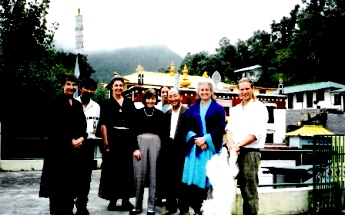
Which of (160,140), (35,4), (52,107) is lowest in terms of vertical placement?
(160,140)

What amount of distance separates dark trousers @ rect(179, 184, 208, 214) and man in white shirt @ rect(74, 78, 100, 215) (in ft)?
4.07

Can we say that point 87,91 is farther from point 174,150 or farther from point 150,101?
point 174,150

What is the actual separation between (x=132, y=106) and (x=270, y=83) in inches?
1869

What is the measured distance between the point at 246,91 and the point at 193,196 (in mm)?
Result: 1500

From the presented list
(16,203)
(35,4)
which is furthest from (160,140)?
(35,4)

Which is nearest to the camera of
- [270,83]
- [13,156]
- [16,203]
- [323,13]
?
[16,203]

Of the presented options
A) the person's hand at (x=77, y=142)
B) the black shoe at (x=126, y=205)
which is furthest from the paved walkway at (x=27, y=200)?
the person's hand at (x=77, y=142)

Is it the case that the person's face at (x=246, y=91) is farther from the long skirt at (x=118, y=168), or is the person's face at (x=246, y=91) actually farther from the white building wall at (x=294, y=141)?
the white building wall at (x=294, y=141)

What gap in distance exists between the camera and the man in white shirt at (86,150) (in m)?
4.54

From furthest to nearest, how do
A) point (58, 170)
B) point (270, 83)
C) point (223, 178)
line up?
point (270, 83), point (58, 170), point (223, 178)

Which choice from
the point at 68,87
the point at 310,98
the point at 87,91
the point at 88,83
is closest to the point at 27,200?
the point at 87,91

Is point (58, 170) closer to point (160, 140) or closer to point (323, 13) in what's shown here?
point (160, 140)

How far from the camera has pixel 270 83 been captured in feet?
165

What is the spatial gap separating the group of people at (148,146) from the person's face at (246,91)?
0.04ft
